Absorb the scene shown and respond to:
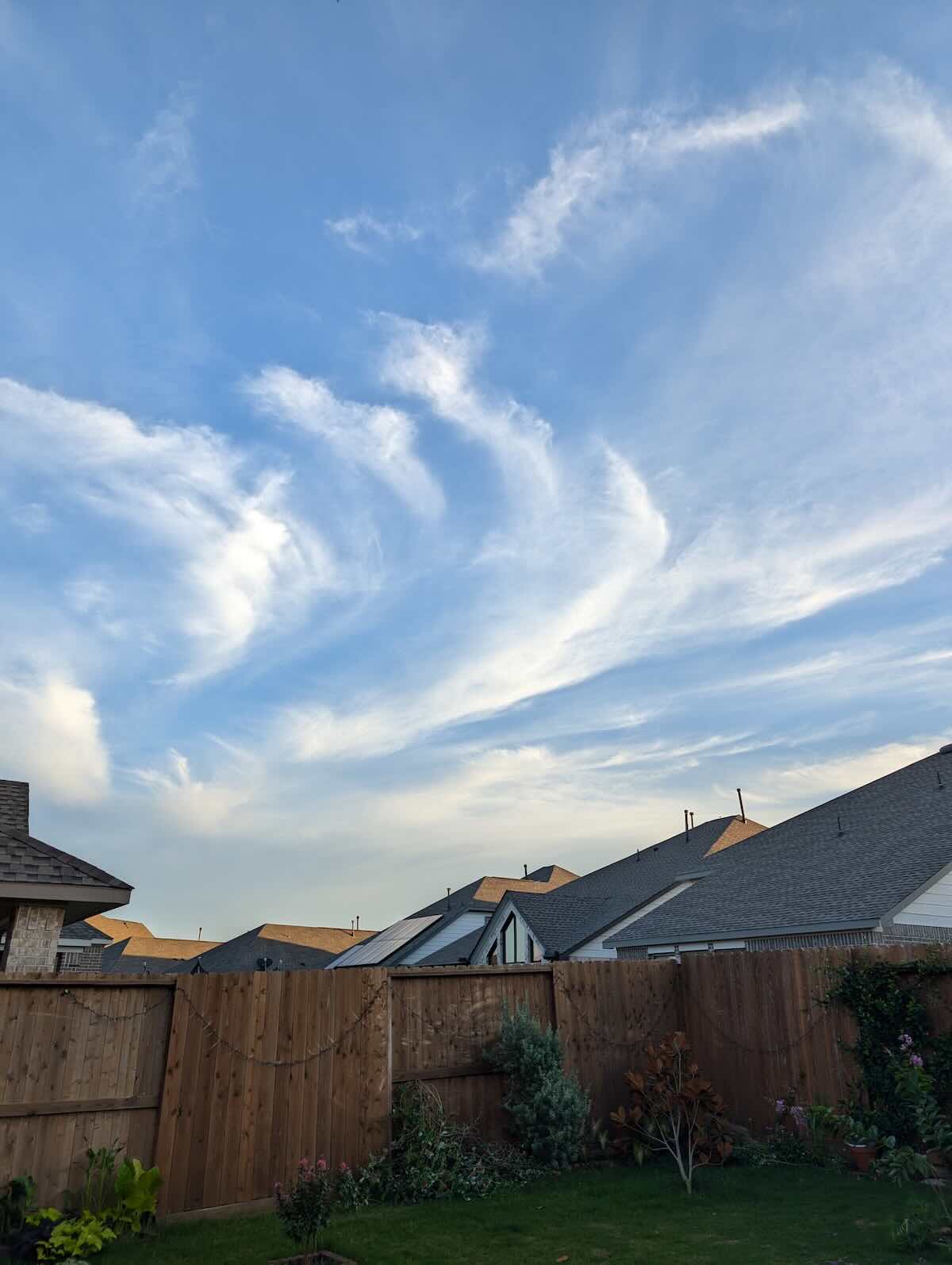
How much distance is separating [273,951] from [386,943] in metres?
8.48

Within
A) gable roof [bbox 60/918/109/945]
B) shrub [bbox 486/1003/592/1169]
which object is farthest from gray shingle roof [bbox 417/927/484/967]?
shrub [bbox 486/1003/592/1169]

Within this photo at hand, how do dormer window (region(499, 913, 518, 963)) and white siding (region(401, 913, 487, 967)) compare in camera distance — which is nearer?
dormer window (region(499, 913, 518, 963))

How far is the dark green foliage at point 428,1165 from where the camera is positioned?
Answer: 7852mm

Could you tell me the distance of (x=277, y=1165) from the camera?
7.73 m

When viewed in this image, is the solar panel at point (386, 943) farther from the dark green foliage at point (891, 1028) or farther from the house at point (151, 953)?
the dark green foliage at point (891, 1028)

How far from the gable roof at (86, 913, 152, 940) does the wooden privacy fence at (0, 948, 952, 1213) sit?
61131 mm

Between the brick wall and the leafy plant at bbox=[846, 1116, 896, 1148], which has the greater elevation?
the brick wall

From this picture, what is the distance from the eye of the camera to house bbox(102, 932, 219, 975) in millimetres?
48469

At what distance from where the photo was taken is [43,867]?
8.18 metres

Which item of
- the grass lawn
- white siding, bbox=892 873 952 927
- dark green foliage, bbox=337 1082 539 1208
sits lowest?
the grass lawn

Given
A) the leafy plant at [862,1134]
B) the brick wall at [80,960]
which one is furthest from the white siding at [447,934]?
the leafy plant at [862,1134]

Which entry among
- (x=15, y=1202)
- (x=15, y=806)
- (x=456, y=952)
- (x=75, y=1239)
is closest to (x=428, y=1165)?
(x=75, y=1239)

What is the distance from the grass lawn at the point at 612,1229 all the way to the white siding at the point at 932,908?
697 centimetres

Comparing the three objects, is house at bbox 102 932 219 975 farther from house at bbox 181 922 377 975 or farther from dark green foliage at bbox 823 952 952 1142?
dark green foliage at bbox 823 952 952 1142
